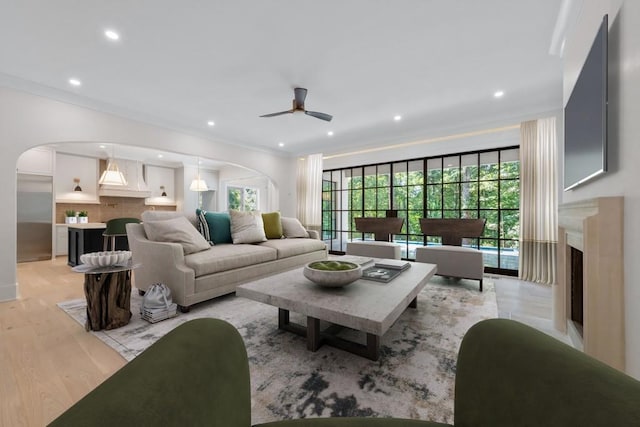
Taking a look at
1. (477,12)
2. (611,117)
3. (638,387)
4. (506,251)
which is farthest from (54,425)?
(506,251)

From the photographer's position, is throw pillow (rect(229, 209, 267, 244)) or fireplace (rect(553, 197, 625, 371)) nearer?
fireplace (rect(553, 197, 625, 371))

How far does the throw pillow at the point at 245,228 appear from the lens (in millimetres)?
3420

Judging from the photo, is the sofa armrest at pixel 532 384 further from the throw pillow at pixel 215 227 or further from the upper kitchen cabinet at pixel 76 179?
the upper kitchen cabinet at pixel 76 179

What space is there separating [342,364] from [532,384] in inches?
48.1

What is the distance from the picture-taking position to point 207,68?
2635 mm

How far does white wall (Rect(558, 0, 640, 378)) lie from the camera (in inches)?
38.5

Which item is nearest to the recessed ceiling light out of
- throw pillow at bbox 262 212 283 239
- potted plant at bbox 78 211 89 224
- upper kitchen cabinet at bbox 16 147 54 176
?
throw pillow at bbox 262 212 283 239

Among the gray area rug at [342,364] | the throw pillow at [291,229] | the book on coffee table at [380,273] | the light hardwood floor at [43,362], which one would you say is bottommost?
the light hardwood floor at [43,362]

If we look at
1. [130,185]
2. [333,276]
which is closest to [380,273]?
[333,276]

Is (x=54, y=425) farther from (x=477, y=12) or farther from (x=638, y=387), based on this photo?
(x=477, y=12)

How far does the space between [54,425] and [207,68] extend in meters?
3.01

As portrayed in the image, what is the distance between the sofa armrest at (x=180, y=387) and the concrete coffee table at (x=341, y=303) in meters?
0.76

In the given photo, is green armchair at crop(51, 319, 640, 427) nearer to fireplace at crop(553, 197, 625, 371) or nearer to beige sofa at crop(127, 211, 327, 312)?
fireplace at crop(553, 197, 625, 371)

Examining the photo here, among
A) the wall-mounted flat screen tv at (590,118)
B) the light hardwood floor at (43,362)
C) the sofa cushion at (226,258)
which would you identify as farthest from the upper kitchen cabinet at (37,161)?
the wall-mounted flat screen tv at (590,118)
